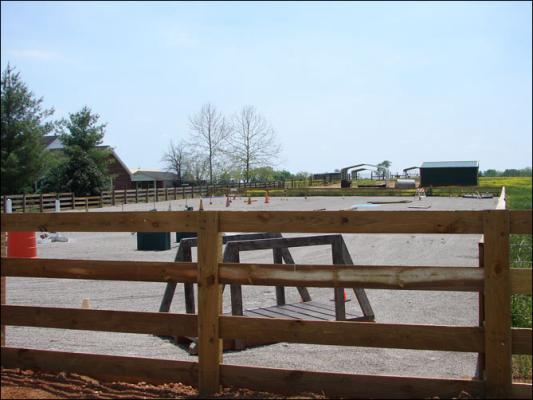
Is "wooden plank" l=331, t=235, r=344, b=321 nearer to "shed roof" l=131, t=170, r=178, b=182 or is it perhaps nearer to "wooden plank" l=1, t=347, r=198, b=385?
"wooden plank" l=1, t=347, r=198, b=385

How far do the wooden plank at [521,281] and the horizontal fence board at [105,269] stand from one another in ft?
7.61

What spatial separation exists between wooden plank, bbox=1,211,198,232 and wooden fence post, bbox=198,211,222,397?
187mm

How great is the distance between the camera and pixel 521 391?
149 inches

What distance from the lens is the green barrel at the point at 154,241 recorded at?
1695 cm

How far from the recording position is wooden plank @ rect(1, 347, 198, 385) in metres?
4.50

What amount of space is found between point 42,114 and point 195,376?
106 feet

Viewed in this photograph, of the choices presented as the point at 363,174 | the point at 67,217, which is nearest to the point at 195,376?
the point at 67,217

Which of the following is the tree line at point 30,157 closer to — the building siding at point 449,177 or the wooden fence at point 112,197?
the wooden fence at point 112,197

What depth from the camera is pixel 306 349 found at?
6.52m

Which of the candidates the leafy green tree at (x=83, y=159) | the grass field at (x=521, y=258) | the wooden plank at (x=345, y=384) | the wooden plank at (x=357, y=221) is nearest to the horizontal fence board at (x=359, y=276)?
the wooden plank at (x=357, y=221)

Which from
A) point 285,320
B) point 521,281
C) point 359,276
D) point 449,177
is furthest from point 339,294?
point 521,281

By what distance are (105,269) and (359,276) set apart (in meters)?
2.13

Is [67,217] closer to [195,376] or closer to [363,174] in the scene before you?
[195,376]

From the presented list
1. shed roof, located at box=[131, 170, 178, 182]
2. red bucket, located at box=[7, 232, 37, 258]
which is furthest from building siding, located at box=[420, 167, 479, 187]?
shed roof, located at box=[131, 170, 178, 182]
